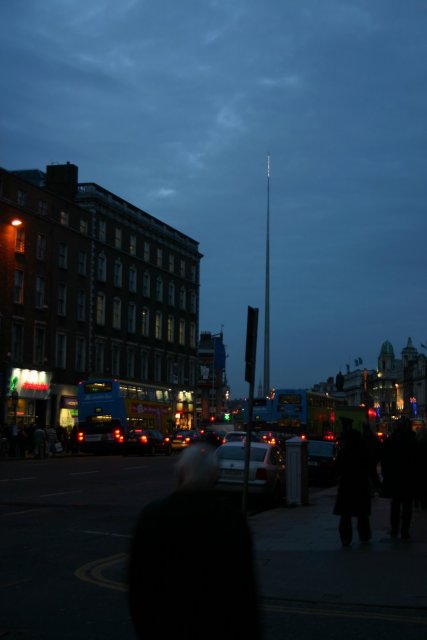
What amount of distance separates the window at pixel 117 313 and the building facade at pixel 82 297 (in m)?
0.08

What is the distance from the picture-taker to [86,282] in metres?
61.4

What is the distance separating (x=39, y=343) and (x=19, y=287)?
4.36 metres

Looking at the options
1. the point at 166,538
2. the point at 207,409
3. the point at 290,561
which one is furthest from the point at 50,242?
the point at 207,409

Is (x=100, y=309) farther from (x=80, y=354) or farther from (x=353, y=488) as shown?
(x=353, y=488)

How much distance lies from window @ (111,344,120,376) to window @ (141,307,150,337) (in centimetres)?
489

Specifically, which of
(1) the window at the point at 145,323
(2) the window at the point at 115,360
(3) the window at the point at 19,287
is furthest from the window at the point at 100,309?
(3) the window at the point at 19,287

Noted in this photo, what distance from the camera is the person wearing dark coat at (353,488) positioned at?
12453mm

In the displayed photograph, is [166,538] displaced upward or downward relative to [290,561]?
upward

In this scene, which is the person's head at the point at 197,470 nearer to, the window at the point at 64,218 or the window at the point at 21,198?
the window at the point at 21,198

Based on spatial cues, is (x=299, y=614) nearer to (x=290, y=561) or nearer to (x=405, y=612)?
(x=405, y=612)

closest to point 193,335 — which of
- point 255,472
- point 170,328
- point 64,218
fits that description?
point 170,328

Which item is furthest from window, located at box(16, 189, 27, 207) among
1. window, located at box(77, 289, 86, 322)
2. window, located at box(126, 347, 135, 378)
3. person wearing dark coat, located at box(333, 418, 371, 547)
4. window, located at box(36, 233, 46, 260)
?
person wearing dark coat, located at box(333, 418, 371, 547)

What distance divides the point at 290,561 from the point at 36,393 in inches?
1738

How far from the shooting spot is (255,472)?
2006cm
